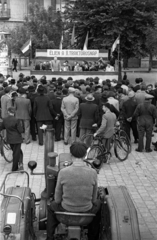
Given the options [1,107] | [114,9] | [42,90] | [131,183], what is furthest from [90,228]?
[114,9]

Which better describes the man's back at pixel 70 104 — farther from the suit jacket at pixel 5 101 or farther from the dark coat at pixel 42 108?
the suit jacket at pixel 5 101

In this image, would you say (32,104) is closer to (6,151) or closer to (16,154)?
(6,151)

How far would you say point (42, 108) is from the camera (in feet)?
36.4

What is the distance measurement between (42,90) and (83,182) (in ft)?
23.5

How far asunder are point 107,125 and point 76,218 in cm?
536

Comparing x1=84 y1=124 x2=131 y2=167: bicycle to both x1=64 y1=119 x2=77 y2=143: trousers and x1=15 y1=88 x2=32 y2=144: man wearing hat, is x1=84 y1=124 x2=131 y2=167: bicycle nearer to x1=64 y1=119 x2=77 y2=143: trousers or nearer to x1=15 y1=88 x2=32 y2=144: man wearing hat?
x1=64 y1=119 x2=77 y2=143: trousers

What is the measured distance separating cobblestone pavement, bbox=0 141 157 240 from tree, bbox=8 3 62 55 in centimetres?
2200

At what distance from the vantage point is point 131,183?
8500mm

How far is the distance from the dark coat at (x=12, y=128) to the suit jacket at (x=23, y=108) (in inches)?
101

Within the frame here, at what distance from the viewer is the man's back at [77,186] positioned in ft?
13.5

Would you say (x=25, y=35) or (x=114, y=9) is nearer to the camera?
(x=114, y=9)

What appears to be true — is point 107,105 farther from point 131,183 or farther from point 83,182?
point 83,182

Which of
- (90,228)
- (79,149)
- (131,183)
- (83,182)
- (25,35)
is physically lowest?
(131,183)

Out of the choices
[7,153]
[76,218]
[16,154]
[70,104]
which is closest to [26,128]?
[7,153]
